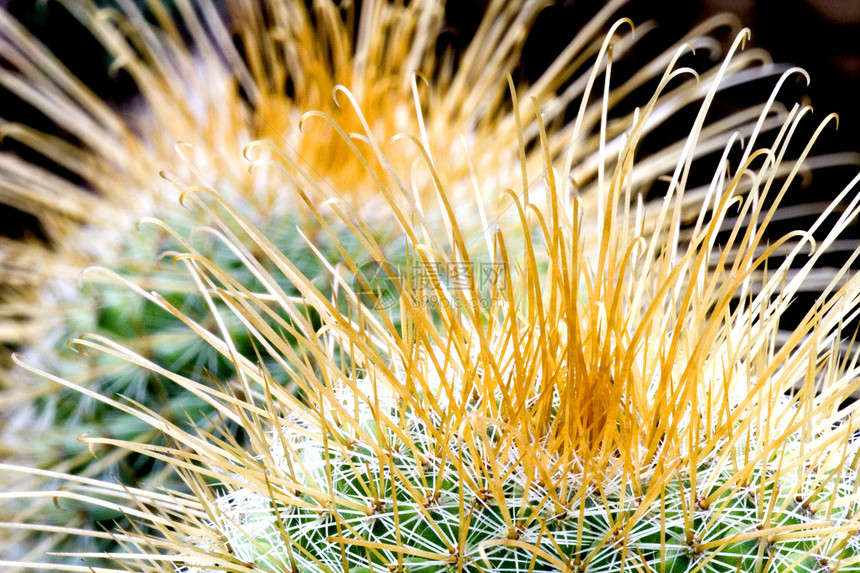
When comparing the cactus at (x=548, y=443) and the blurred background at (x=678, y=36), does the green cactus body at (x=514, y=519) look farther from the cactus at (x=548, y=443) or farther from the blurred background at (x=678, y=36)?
the blurred background at (x=678, y=36)

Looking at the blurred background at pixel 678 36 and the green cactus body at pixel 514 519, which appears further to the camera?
the blurred background at pixel 678 36

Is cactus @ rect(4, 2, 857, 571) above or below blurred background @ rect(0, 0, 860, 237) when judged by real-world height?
below

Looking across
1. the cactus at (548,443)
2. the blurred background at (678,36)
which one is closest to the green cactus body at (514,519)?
the cactus at (548,443)

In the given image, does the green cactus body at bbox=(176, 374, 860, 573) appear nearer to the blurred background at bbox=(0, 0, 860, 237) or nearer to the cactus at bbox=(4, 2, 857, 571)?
the cactus at bbox=(4, 2, 857, 571)

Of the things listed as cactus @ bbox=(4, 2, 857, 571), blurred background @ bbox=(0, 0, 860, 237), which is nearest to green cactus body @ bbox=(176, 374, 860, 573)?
cactus @ bbox=(4, 2, 857, 571)

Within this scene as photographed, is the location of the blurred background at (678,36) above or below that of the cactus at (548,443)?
above

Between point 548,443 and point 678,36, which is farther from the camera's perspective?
point 678,36

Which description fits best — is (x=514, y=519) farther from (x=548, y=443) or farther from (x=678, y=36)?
(x=678, y=36)

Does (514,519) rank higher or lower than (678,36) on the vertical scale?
lower

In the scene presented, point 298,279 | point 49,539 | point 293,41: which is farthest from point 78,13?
point 298,279

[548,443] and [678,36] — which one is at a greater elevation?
[678,36]

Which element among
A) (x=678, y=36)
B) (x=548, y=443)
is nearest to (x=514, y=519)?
(x=548, y=443)

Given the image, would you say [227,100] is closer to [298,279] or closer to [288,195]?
[288,195]
